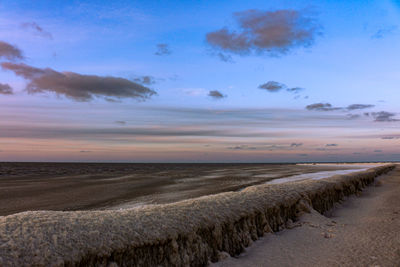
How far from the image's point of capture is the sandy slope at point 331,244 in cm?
657

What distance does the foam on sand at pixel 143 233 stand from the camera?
14.8ft

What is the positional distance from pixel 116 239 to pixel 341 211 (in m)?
11.1

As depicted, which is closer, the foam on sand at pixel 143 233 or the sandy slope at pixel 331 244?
the foam on sand at pixel 143 233

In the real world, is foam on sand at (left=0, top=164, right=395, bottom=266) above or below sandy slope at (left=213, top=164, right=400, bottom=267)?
above

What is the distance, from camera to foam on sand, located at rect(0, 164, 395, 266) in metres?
4.51

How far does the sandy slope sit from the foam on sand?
1.60 ft

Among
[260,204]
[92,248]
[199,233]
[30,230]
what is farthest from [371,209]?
[30,230]

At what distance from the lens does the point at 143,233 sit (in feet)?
18.5

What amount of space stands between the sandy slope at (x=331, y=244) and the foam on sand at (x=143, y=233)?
49 centimetres

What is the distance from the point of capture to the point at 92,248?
4.79 metres

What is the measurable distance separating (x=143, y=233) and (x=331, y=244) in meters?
5.37

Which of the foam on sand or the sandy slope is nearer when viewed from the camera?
the foam on sand

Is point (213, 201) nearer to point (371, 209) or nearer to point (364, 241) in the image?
point (364, 241)

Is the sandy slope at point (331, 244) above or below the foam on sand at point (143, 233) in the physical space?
below
